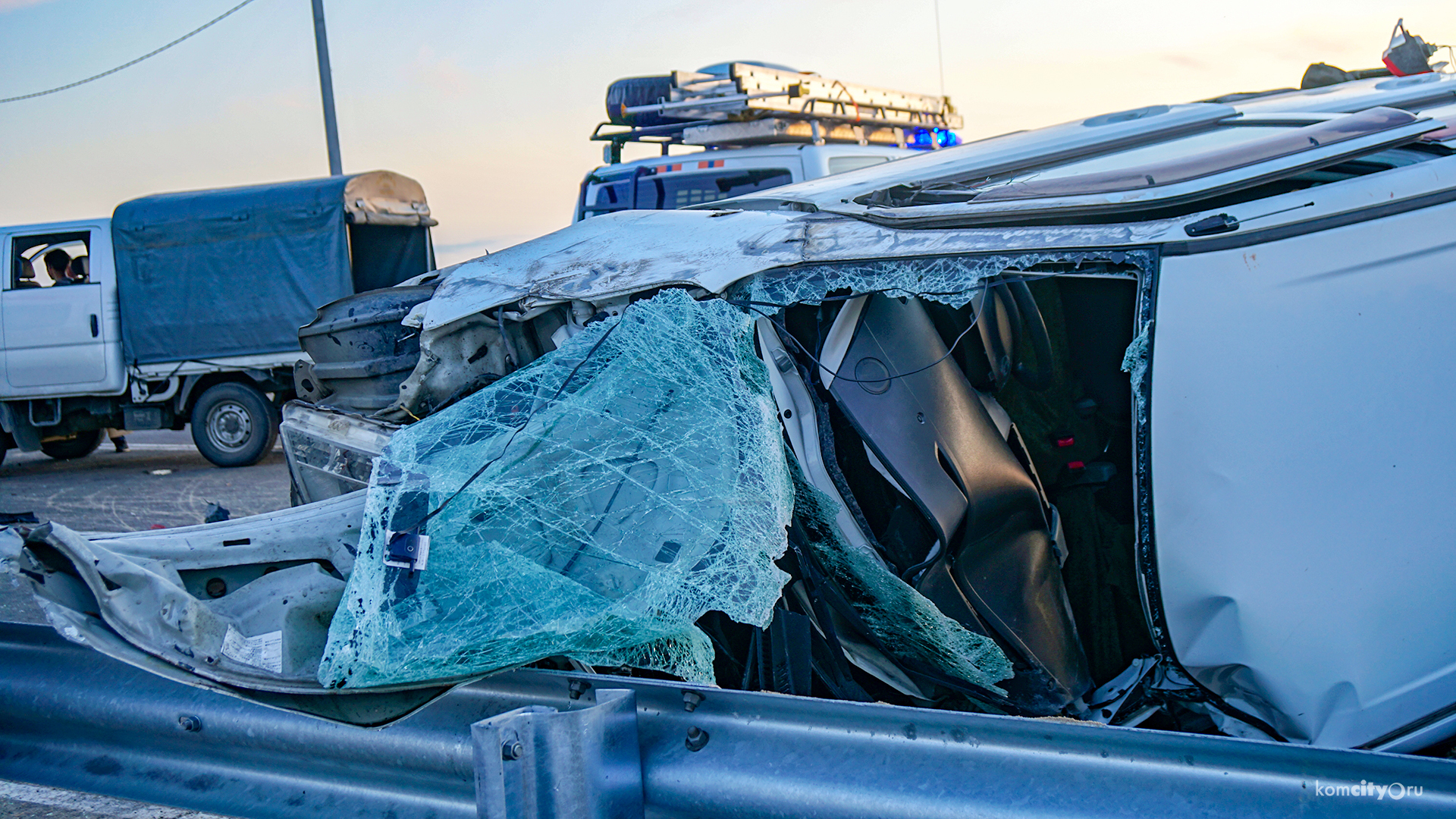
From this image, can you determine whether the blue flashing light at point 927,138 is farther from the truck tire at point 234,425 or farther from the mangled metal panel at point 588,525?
the mangled metal panel at point 588,525

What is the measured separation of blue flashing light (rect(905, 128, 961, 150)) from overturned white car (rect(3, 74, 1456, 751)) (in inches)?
239

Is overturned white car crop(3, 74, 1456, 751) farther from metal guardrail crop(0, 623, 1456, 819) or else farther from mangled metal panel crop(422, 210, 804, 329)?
metal guardrail crop(0, 623, 1456, 819)

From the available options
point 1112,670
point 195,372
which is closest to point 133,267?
point 195,372

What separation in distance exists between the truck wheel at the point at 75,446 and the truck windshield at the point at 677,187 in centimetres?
543

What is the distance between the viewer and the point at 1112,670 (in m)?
2.37

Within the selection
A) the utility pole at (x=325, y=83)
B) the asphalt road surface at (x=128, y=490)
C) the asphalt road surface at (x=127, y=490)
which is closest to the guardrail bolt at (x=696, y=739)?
the asphalt road surface at (x=127, y=490)

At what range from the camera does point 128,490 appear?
7.16 metres

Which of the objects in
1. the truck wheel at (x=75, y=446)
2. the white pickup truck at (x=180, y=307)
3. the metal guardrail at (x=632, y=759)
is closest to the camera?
the metal guardrail at (x=632, y=759)

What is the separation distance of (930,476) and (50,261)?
887 centimetres

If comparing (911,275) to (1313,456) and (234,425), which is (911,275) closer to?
(1313,456)

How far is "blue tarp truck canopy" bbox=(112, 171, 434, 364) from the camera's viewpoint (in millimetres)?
8227

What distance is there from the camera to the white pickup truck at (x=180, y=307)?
8203 millimetres

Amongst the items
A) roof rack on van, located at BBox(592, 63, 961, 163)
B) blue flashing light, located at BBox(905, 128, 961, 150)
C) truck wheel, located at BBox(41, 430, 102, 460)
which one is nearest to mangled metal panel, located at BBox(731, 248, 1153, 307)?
roof rack on van, located at BBox(592, 63, 961, 163)

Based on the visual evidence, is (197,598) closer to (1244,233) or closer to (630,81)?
(1244,233)
